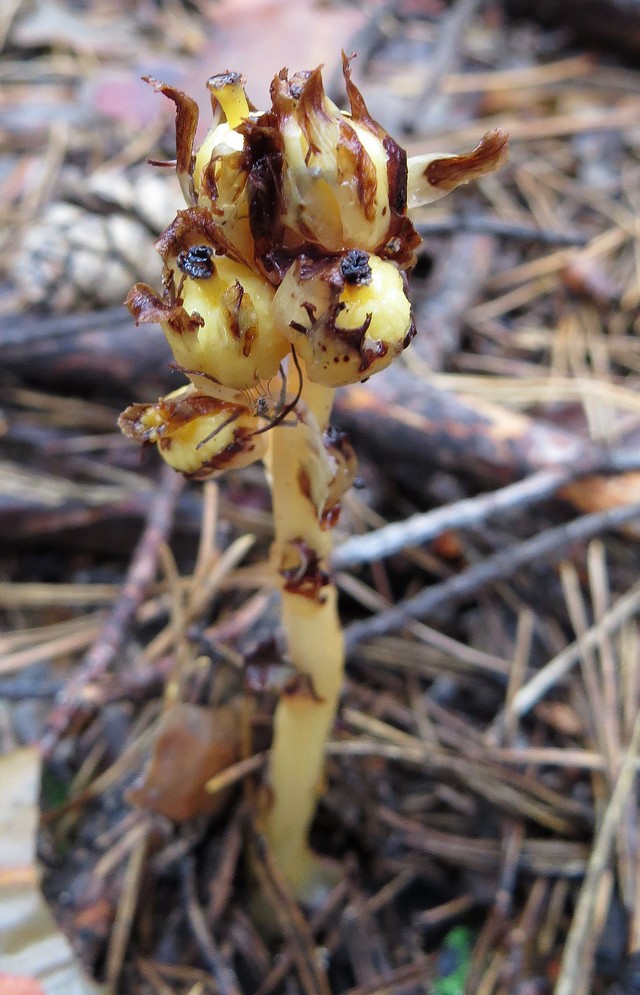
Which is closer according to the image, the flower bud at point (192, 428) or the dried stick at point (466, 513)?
the flower bud at point (192, 428)

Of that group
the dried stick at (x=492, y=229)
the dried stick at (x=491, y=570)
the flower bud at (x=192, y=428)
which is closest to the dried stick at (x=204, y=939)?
the dried stick at (x=491, y=570)

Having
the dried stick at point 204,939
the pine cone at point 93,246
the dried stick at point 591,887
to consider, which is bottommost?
the dried stick at point 591,887

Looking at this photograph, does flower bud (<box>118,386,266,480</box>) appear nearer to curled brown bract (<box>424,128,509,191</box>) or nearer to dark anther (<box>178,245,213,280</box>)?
dark anther (<box>178,245,213,280</box>)

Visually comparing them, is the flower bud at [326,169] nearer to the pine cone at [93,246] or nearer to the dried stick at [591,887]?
the dried stick at [591,887]

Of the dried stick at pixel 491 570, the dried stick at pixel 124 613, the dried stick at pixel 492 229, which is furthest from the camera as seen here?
the dried stick at pixel 492 229

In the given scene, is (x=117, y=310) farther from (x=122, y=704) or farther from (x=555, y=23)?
(x=555, y=23)

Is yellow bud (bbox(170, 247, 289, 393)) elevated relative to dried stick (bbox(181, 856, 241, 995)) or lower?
elevated

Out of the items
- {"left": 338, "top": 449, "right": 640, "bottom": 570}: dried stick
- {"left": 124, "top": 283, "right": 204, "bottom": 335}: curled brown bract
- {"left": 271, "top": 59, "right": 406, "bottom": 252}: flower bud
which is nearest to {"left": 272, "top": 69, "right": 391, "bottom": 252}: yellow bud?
{"left": 271, "top": 59, "right": 406, "bottom": 252}: flower bud

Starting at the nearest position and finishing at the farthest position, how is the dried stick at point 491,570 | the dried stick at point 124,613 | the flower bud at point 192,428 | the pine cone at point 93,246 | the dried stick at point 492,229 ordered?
1. the flower bud at point 192,428
2. the dried stick at point 124,613
3. the dried stick at point 491,570
4. the pine cone at point 93,246
5. the dried stick at point 492,229
